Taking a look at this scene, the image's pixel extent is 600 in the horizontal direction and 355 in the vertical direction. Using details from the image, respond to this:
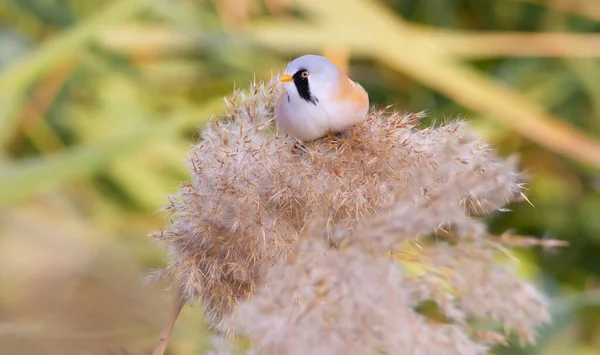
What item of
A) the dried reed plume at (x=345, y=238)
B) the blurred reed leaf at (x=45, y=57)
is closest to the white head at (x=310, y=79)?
the dried reed plume at (x=345, y=238)

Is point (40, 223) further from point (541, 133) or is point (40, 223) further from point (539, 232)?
point (539, 232)

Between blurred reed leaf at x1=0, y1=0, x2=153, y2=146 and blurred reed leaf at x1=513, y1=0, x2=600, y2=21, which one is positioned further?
blurred reed leaf at x1=513, y1=0, x2=600, y2=21

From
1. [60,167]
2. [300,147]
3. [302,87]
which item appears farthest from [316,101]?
[60,167]

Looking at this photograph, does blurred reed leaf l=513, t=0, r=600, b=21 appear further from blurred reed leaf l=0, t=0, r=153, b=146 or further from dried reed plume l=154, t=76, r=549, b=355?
dried reed plume l=154, t=76, r=549, b=355

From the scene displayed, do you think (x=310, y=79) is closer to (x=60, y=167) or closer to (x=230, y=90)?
(x=60, y=167)

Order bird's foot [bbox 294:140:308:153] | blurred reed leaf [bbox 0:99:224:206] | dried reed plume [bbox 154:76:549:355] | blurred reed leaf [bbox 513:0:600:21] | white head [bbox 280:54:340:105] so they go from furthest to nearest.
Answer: blurred reed leaf [bbox 513:0:600:21] < blurred reed leaf [bbox 0:99:224:206] < white head [bbox 280:54:340:105] < bird's foot [bbox 294:140:308:153] < dried reed plume [bbox 154:76:549:355]

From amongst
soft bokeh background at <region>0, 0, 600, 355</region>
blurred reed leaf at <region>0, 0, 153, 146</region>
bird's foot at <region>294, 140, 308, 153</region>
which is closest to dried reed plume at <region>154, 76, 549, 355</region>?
bird's foot at <region>294, 140, 308, 153</region>

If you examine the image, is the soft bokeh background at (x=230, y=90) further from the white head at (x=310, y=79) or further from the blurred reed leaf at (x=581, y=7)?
the white head at (x=310, y=79)

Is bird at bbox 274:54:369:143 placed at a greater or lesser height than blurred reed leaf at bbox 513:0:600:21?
greater

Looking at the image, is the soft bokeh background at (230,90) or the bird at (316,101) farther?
the soft bokeh background at (230,90)
